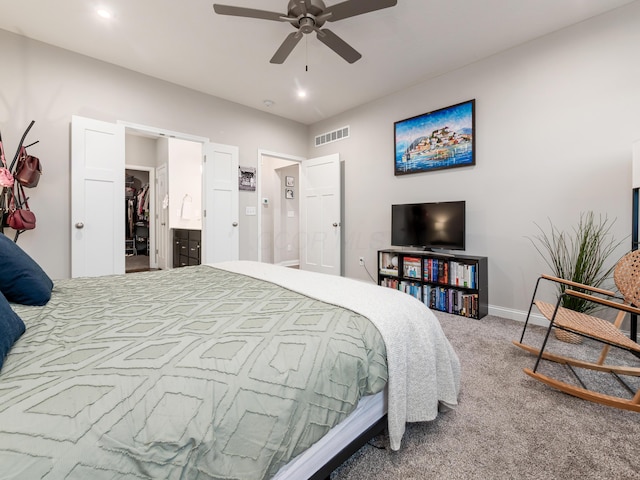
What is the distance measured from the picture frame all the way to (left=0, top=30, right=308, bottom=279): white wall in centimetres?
295

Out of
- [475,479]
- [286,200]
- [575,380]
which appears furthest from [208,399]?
[286,200]

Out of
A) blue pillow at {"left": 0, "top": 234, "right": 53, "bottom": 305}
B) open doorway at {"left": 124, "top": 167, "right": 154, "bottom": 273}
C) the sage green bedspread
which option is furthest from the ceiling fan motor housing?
open doorway at {"left": 124, "top": 167, "right": 154, "bottom": 273}

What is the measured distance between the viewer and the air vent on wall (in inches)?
179

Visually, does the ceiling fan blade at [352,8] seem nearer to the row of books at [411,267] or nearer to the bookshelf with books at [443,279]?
the bookshelf with books at [443,279]

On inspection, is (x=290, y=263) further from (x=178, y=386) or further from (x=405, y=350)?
(x=178, y=386)

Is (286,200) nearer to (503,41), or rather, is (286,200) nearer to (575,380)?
(503,41)

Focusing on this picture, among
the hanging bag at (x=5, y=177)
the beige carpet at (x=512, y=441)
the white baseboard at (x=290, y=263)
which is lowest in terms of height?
the beige carpet at (x=512, y=441)

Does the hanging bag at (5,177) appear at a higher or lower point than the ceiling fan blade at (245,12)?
lower

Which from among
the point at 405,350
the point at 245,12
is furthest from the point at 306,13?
the point at 405,350

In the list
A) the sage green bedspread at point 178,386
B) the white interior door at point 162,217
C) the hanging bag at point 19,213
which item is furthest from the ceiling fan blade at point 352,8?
the white interior door at point 162,217

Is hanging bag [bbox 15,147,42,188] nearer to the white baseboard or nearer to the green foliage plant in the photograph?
the white baseboard

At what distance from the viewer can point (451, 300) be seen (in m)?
3.16

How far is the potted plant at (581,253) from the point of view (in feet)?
7.89

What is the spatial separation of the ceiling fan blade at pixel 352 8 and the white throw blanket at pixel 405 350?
1852 mm
